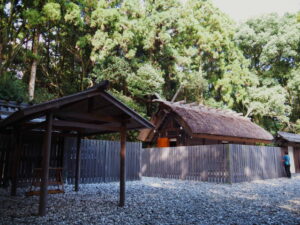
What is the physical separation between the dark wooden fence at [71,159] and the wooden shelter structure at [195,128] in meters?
4.59

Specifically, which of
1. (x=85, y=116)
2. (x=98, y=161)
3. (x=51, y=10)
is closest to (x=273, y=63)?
(x=51, y=10)

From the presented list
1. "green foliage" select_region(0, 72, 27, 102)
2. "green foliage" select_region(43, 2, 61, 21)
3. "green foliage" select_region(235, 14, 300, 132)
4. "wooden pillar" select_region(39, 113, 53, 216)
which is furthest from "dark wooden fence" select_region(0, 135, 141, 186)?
"green foliage" select_region(235, 14, 300, 132)

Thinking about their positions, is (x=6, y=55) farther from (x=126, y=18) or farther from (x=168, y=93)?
(x=168, y=93)

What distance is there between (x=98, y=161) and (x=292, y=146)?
52.9ft

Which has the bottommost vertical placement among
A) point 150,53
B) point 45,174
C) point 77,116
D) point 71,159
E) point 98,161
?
point 45,174

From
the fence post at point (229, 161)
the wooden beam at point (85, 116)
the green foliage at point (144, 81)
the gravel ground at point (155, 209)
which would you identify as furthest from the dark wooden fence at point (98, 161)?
the green foliage at point (144, 81)

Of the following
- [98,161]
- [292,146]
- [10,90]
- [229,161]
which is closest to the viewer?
[229,161]

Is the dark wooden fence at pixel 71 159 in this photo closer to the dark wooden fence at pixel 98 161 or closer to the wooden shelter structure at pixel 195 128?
the dark wooden fence at pixel 98 161

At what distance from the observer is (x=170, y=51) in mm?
23219

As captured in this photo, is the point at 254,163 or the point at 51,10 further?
the point at 51,10

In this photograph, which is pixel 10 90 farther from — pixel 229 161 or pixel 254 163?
pixel 254 163

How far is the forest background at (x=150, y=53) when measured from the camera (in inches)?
719

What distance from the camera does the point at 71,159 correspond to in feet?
37.2

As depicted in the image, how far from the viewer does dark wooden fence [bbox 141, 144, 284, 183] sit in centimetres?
1216
